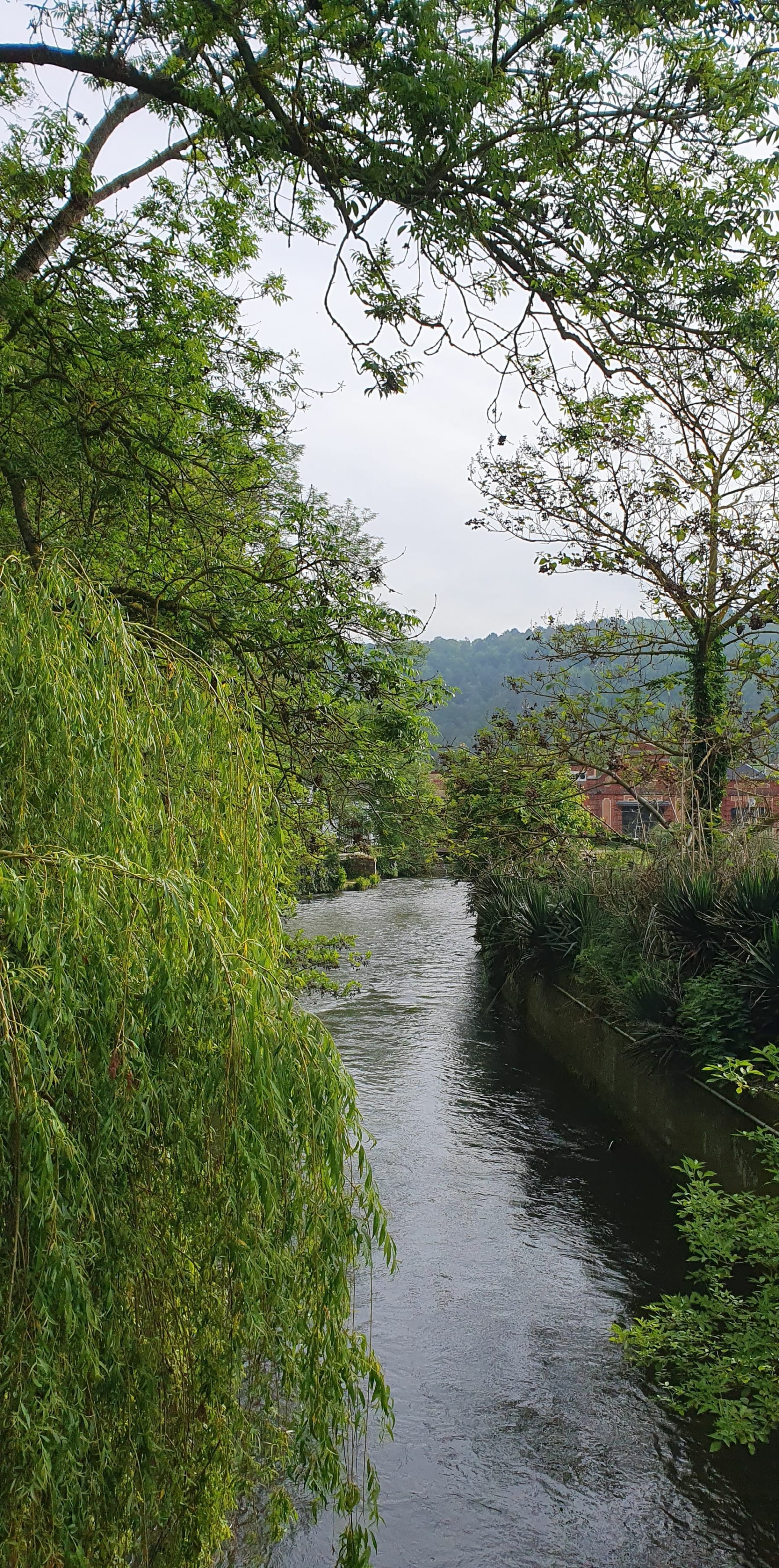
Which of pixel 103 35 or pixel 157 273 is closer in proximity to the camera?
pixel 103 35

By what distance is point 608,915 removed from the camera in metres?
11.2

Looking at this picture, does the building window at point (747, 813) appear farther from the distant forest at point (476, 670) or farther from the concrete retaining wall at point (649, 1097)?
the distant forest at point (476, 670)

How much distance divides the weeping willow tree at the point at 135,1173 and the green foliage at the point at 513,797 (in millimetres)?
8751

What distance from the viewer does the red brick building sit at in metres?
11.1

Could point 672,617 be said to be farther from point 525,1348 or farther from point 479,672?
point 479,672

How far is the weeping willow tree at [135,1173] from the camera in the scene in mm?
2195

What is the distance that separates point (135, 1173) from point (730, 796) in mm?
11468

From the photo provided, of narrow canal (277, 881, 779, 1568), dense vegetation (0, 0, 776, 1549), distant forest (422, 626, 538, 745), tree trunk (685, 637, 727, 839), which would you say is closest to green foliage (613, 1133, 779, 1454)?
narrow canal (277, 881, 779, 1568)

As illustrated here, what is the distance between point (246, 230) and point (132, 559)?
4522mm

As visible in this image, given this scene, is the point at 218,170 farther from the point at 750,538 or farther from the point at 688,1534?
the point at 688,1534

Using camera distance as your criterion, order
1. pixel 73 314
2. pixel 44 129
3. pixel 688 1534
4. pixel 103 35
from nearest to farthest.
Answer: pixel 688 1534
pixel 103 35
pixel 73 314
pixel 44 129

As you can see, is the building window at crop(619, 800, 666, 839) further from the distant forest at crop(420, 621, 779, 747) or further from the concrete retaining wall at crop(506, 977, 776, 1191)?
the concrete retaining wall at crop(506, 977, 776, 1191)

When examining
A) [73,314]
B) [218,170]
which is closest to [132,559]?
[73,314]

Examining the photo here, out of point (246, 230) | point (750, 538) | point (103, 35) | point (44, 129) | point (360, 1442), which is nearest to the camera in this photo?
point (360, 1442)
